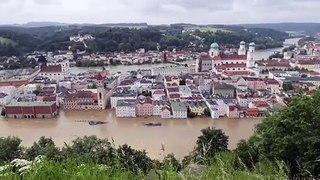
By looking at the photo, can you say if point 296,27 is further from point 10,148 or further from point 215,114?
point 10,148

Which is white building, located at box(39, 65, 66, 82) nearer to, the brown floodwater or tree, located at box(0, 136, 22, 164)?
the brown floodwater

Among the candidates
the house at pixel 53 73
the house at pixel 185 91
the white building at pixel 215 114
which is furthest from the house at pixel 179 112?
the house at pixel 53 73

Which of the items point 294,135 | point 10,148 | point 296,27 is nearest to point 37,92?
point 10,148

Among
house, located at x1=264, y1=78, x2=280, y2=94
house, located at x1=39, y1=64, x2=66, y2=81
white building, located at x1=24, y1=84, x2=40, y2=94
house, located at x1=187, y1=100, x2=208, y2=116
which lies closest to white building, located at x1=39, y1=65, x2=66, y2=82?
house, located at x1=39, y1=64, x2=66, y2=81

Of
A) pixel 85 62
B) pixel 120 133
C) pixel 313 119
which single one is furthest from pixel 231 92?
pixel 85 62

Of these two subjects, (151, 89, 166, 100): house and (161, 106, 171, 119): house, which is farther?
(151, 89, 166, 100): house

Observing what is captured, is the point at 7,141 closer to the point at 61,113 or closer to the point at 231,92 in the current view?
the point at 61,113

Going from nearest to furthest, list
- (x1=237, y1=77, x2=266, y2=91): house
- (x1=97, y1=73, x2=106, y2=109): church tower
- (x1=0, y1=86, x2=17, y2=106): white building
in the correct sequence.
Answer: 1. (x1=97, y1=73, x2=106, y2=109): church tower
2. (x1=0, y1=86, x2=17, y2=106): white building
3. (x1=237, y1=77, x2=266, y2=91): house

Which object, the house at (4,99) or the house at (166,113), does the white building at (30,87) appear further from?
the house at (166,113)
